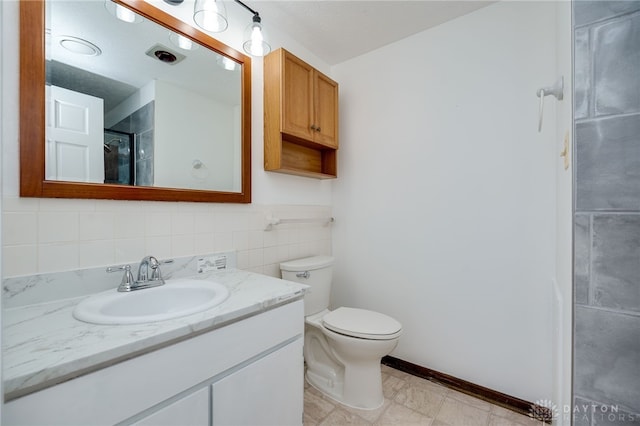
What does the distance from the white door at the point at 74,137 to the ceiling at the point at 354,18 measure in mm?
1069

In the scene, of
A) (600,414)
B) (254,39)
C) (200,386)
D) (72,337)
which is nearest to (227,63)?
(254,39)

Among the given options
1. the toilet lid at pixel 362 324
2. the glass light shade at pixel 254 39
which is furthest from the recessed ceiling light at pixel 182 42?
the toilet lid at pixel 362 324

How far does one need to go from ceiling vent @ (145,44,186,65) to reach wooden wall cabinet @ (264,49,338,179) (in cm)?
52

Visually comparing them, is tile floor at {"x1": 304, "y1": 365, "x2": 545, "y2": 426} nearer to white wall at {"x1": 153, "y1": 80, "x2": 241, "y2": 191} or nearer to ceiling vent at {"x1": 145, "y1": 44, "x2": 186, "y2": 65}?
white wall at {"x1": 153, "y1": 80, "x2": 241, "y2": 191}

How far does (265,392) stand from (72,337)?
2.09 ft

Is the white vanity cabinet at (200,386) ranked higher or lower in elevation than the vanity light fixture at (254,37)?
lower

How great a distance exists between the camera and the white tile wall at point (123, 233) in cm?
97

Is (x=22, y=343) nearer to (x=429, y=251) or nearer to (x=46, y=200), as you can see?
(x=46, y=200)

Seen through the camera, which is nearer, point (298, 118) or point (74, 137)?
point (74, 137)

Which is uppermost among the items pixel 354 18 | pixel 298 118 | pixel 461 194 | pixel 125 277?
pixel 354 18

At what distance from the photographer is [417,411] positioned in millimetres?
1538

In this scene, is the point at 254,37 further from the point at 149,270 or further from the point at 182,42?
the point at 149,270

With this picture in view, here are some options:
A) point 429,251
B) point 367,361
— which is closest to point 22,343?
point 367,361

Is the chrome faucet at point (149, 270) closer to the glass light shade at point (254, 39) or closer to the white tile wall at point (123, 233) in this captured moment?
the white tile wall at point (123, 233)
